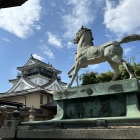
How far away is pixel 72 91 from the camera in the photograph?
746 centimetres

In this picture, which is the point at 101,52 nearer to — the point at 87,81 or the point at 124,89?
the point at 124,89

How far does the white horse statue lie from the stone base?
1.95 m

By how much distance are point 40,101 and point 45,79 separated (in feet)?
74.8

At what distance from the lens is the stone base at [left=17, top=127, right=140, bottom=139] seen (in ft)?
17.1

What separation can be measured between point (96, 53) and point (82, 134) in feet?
9.28

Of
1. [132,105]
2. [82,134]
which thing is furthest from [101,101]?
[82,134]

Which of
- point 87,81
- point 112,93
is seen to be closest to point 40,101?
point 87,81

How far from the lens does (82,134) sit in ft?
19.1

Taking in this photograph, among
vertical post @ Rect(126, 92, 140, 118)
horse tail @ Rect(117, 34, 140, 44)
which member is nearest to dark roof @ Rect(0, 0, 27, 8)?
vertical post @ Rect(126, 92, 140, 118)

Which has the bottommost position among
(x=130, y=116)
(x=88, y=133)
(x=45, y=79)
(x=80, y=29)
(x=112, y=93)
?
(x=88, y=133)

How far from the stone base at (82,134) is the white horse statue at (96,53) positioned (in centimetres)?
195

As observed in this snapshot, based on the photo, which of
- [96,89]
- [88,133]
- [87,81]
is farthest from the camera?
[87,81]

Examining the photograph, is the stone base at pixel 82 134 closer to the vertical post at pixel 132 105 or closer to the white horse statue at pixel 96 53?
the vertical post at pixel 132 105

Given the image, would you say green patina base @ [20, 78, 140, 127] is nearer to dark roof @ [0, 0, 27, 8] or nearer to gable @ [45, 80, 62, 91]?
dark roof @ [0, 0, 27, 8]
